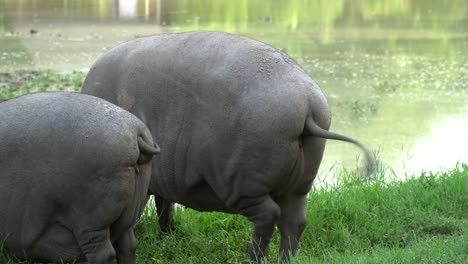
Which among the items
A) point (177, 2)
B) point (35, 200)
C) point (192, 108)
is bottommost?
point (177, 2)

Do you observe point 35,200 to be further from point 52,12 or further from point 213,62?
point 52,12

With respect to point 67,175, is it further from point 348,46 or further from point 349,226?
point 348,46

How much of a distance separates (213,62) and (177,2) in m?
15.5

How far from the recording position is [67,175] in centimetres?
358

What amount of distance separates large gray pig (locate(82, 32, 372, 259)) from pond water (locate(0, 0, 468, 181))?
229 cm

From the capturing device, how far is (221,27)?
591 inches

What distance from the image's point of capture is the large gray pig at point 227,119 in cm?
394

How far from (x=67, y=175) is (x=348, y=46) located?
10.8 metres

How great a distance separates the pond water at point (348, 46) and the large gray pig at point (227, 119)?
7.53ft

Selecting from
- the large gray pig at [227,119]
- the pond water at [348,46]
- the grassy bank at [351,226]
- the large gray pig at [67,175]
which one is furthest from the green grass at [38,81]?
the large gray pig at [67,175]

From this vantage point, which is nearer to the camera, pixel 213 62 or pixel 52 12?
pixel 213 62

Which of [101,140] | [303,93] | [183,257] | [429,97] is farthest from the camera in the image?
[429,97]

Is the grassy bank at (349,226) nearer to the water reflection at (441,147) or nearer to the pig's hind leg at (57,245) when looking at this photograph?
the pig's hind leg at (57,245)

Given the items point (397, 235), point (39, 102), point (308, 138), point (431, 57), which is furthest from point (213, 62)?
point (431, 57)
